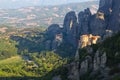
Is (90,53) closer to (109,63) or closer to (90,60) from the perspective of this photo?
(90,60)

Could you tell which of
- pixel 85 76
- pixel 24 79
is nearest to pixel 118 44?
pixel 85 76

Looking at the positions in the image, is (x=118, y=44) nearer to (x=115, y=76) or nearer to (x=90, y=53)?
(x=90, y=53)

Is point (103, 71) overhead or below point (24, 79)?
overhead

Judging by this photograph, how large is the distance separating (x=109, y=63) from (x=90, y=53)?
17.6 m

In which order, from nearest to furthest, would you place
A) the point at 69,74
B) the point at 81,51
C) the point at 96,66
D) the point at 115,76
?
the point at 115,76
the point at 96,66
the point at 69,74
the point at 81,51

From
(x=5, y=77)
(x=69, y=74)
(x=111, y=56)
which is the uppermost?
(x=111, y=56)

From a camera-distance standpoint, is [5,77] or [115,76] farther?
[5,77]

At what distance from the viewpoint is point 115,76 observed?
310 feet

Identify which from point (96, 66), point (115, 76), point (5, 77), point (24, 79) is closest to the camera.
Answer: point (115, 76)

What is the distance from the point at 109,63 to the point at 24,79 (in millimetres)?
79113

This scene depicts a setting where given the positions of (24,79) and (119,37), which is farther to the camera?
(24,79)

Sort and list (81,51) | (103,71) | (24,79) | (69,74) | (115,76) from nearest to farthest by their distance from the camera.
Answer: (115,76)
(103,71)
(69,74)
(81,51)
(24,79)

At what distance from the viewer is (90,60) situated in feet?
388

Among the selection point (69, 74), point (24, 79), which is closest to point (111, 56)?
point (69, 74)
